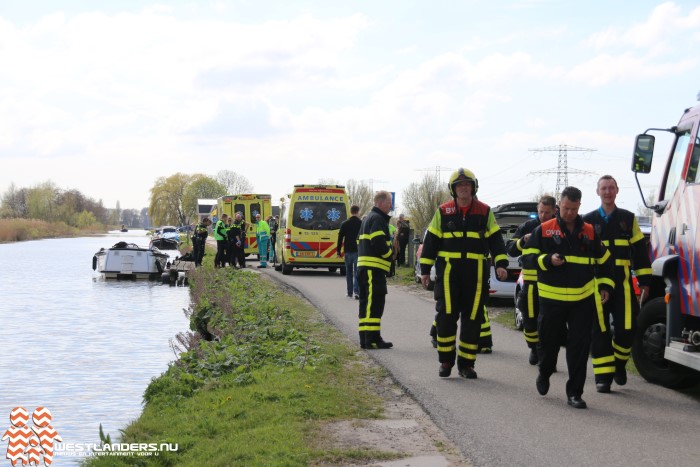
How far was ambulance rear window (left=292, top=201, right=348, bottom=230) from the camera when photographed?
2792 centimetres

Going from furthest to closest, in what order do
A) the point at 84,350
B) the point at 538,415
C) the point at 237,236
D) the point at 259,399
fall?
the point at 237,236 < the point at 84,350 < the point at 259,399 < the point at 538,415

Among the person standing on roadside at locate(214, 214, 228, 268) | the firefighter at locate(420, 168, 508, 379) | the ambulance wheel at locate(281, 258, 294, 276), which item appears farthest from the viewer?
the person standing on roadside at locate(214, 214, 228, 268)

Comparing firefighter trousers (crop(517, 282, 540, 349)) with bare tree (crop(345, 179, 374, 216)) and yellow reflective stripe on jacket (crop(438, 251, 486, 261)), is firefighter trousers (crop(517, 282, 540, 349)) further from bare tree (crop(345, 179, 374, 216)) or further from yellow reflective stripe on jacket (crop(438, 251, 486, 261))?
bare tree (crop(345, 179, 374, 216))

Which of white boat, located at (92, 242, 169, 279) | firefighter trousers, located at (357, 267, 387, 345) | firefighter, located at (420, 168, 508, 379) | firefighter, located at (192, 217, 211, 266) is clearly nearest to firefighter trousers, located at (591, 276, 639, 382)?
firefighter, located at (420, 168, 508, 379)

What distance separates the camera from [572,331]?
836cm

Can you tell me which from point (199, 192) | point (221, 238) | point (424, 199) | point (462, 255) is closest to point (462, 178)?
point (462, 255)

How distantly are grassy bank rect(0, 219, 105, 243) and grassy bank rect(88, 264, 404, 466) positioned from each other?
9543 cm

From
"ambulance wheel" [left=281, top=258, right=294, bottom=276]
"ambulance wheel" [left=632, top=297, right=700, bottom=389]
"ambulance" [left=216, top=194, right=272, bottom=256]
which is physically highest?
"ambulance" [left=216, top=194, right=272, bottom=256]

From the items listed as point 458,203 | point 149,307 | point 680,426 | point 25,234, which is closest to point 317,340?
point 458,203

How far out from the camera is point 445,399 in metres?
8.48

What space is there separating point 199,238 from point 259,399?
82.7ft

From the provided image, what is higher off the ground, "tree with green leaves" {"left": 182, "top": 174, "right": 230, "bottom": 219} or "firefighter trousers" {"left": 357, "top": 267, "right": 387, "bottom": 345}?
"tree with green leaves" {"left": 182, "top": 174, "right": 230, "bottom": 219}

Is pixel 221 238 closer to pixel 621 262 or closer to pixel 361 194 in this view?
pixel 621 262

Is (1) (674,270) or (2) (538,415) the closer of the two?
(2) (538,415)
